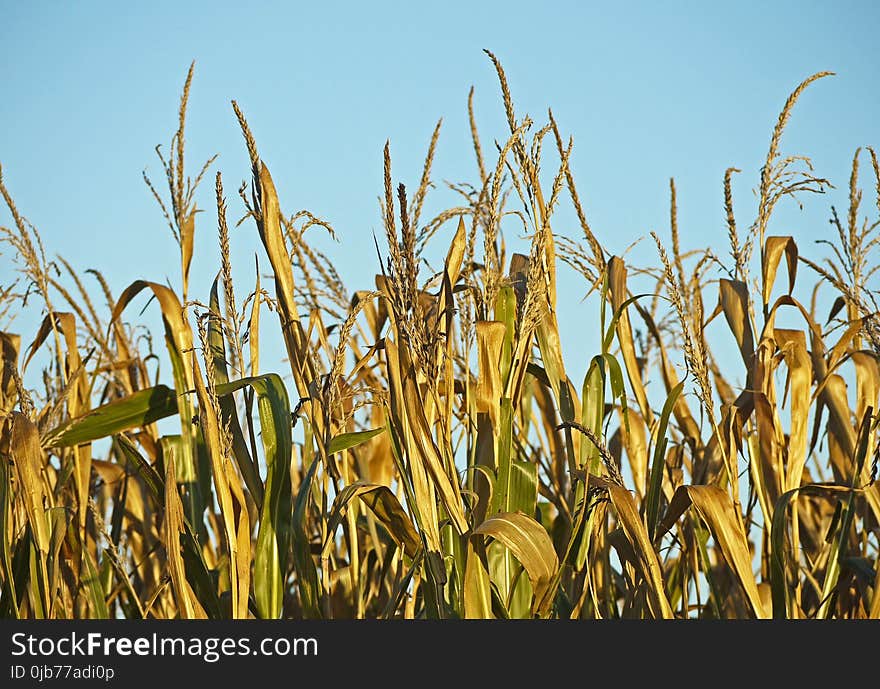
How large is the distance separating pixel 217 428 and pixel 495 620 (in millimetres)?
506

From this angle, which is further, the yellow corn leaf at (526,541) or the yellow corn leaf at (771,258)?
the yellow corn leaf at (771,258)

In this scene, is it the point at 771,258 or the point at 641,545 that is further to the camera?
the point at 771,258

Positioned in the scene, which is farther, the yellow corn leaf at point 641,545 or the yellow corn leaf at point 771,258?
the yellow corn leaf at point 771,258

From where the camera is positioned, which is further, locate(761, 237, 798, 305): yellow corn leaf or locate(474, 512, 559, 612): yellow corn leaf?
locate(761, 237, 798, 305): yellow corn leaf

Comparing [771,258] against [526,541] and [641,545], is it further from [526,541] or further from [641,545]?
[526,541]

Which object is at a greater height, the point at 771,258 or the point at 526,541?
the point at 771,258

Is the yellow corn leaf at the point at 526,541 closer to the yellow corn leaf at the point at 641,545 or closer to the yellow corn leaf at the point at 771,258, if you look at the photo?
the yellow corn leaf at the point at 641,545

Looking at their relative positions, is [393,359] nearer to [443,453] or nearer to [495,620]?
[443,453]

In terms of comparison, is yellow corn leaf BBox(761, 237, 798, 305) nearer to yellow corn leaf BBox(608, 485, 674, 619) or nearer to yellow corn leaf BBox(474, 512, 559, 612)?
yellow corn leaf BBox(608, 485, 674, 619)

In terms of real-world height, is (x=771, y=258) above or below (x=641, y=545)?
above

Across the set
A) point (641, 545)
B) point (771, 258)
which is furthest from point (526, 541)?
point (771, 258)

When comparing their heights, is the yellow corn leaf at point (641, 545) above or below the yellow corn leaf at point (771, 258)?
below

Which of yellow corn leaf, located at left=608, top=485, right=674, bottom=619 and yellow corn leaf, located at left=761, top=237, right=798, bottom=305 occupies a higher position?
yellow corn leaf, located at left=761, top=237, right=798, bottom=305

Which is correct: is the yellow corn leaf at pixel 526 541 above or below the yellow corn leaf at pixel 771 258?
below
